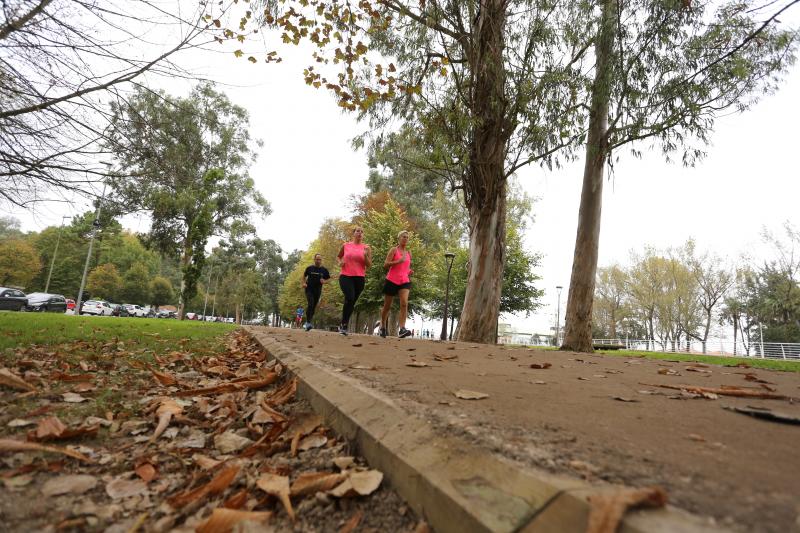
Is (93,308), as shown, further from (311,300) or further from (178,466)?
(178,466)

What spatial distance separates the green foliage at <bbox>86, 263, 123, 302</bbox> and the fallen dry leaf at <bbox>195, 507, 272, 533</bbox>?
66.3 m

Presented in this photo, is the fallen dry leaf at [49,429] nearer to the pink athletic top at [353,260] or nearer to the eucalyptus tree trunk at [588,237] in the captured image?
the pink athletic top at [353,260]

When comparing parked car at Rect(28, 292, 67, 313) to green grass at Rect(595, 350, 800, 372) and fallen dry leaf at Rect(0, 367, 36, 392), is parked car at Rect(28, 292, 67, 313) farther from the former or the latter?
green grass at Rect(595, 350, 800, 372)

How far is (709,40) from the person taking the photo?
8109 millimetres

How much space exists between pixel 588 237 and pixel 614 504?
984cm

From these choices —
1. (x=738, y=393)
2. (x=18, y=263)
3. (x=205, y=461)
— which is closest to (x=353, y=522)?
(x=205, y=461)

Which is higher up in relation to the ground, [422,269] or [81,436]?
[422,269]

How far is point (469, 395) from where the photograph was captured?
214 centimetres

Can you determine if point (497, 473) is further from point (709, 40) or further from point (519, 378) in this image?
point (709, 40)

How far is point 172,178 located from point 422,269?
829 inches

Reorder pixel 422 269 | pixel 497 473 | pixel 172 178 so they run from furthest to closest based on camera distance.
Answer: pixel 422 269 < pixel 172 178 < pixel 497 473

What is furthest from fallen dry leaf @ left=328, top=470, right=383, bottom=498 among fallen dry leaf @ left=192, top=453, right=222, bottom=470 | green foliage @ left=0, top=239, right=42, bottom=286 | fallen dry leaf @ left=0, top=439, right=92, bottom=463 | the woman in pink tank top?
green foliage @ left=0, top=239, right=42, bottom=286

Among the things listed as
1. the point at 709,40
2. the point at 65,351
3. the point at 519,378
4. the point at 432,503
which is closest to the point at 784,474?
the point at 432,503

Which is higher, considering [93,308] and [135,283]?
[135,283]
